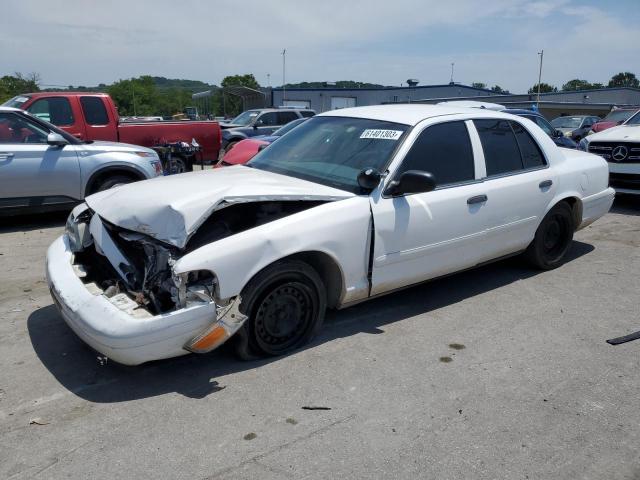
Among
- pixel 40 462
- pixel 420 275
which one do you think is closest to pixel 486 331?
pixel 420 275

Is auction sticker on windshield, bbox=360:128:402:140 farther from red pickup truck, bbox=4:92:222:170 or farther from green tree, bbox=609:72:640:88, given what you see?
green tree, bbox=609:72:640:88

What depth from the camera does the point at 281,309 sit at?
12.0ft

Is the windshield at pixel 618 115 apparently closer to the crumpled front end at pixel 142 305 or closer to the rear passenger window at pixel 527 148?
the rear passenger window at pixel 527 148

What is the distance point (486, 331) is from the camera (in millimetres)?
4254

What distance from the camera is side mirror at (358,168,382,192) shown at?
12.9ft

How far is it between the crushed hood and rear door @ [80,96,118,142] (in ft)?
19.6

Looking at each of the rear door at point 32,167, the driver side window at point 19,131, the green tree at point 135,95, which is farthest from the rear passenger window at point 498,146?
the green tree at point 135,95

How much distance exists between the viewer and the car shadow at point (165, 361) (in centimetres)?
333

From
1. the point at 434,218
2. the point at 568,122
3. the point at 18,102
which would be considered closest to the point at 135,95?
the point at 568,122

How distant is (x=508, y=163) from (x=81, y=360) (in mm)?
3851

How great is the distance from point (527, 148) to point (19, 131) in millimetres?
6202

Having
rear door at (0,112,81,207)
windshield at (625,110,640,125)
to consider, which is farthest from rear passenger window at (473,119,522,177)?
windshield at (625,110,640,125)

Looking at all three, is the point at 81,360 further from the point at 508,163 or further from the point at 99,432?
the point at 508,163

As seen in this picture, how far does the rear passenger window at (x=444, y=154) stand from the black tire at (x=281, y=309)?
1168 mm
